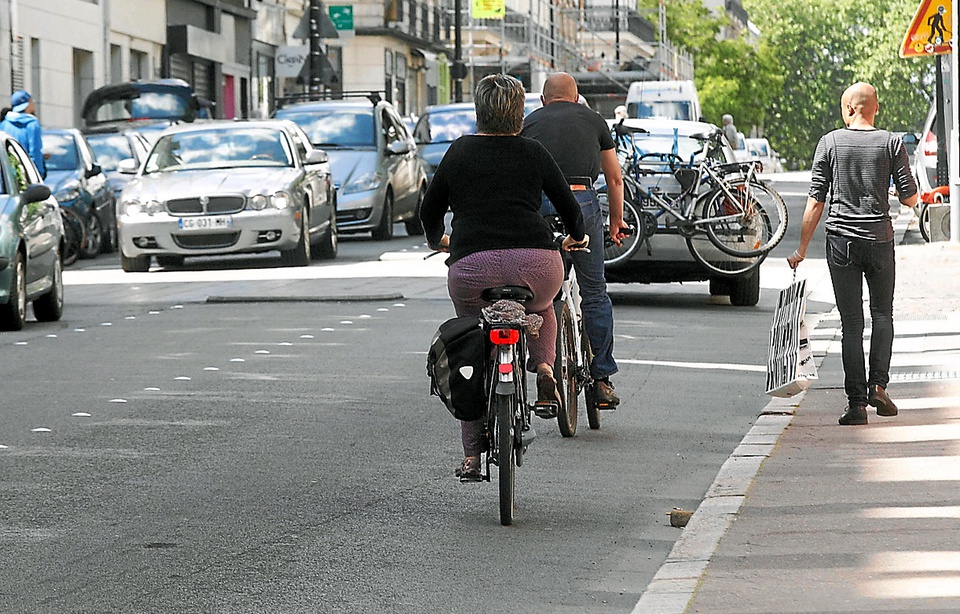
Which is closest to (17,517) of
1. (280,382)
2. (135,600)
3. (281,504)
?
(281,504)

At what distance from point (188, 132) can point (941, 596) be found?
18.4 m

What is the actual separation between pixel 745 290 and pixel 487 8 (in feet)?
145

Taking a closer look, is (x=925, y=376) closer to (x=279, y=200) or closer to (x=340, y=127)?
(x=279, y=200)

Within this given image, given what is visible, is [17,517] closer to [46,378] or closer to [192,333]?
[46,378]

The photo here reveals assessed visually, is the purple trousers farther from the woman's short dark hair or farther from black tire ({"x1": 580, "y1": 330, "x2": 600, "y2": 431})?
black tire ({"x1": 580, "y1": 330, "x2": 600, "y2": 431})

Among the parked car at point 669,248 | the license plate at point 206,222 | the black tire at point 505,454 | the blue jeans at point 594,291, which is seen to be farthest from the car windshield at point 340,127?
the black tire at point 505,454

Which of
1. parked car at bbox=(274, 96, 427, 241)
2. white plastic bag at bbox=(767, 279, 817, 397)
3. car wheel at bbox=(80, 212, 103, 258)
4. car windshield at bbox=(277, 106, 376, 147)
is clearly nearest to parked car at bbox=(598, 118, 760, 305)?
white plastic bag at bbox=(767, 279, 817, 397)

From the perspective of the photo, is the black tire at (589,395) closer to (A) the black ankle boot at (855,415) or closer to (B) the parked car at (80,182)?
(A) the black ankle boot at (855,415)

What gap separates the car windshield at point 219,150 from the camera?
22.8 m

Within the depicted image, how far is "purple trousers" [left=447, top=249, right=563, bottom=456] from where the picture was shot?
770 cm

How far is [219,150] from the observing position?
23.0 meters

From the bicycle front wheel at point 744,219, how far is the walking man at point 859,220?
6324mm

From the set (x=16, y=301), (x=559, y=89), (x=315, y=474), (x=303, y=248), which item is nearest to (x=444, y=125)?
(x=303, y=248)

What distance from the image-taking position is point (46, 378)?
12.1 metres
